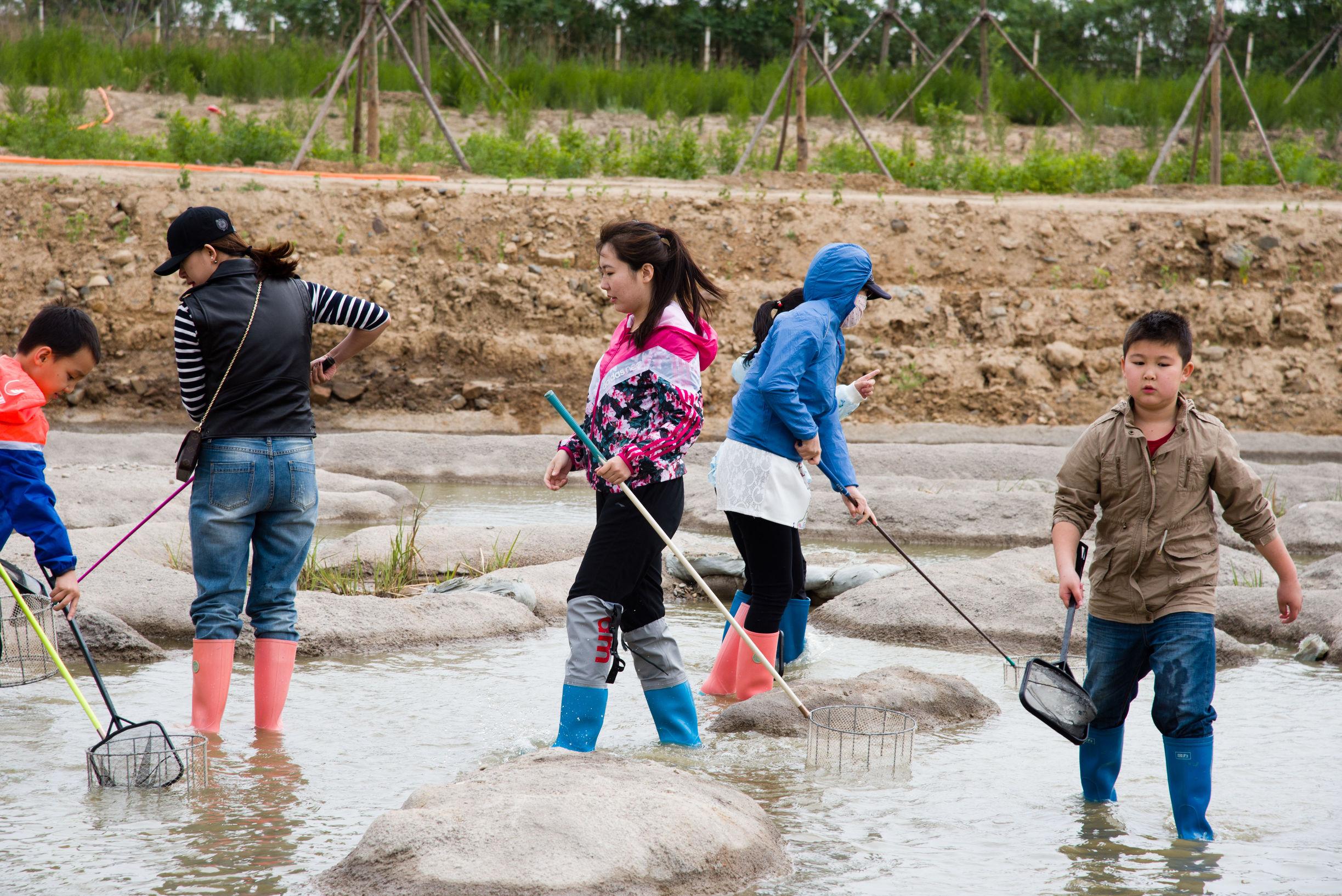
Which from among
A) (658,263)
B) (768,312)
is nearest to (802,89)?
(768,312)

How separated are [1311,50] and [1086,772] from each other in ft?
76.4

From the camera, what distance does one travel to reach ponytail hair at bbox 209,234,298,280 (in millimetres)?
3828

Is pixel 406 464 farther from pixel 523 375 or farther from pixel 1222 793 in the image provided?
pixel 1222 793

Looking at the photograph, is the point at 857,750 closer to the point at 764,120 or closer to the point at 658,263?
the point at 658,263

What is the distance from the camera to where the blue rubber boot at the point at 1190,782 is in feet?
10.7

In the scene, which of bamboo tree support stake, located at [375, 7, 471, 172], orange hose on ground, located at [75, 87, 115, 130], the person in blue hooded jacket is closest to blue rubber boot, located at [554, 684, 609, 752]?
the person in blue hooded jacket

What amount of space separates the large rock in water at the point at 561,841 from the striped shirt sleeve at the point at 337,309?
1.58 meters

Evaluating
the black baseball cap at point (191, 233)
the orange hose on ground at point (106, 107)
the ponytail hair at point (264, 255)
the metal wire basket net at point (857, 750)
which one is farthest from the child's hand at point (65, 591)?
the orange hose on ground at point (106, 107)

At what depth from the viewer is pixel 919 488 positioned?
364 inches

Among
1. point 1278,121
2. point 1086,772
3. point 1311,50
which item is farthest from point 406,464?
point 1311,50

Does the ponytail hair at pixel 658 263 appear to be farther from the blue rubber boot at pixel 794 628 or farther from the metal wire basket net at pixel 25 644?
the metal wire basket net at pixel 25 644

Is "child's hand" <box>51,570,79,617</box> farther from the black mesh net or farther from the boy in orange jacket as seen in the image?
the black mesh net

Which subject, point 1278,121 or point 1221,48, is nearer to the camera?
point 1221,48

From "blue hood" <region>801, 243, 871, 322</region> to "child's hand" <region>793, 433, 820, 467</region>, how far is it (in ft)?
1.62
